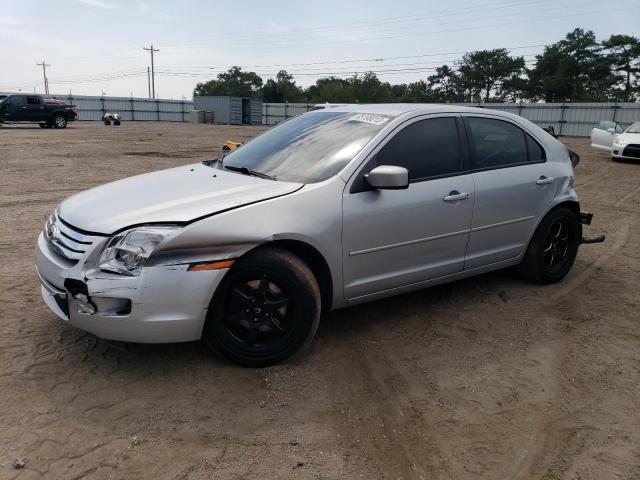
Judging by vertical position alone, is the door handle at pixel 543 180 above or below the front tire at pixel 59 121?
below

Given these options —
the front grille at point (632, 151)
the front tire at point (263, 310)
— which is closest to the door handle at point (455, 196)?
the front tire at point (263, 310)

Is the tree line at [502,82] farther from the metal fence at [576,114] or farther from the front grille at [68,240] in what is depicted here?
the front grille at [68,240]

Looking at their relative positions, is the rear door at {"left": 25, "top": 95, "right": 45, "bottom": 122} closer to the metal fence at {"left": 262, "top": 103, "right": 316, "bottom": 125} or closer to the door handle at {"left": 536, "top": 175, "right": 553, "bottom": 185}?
the metal fence at {"left": 262, "top": 103, "right": 316, "bottom": 125}

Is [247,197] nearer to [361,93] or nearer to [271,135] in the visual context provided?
[271,135]

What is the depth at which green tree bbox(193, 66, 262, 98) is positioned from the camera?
344ft

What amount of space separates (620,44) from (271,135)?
67663mm

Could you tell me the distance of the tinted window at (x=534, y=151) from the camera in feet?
15.0

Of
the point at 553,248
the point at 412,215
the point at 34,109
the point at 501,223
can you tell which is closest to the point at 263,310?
the point at 412,215

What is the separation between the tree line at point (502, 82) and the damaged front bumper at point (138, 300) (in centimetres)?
6674

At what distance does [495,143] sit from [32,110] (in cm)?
2847

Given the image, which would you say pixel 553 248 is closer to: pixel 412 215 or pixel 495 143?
pixel 495 143

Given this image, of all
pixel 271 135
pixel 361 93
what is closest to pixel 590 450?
pixel 271 135

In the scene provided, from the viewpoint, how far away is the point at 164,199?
3096 mm

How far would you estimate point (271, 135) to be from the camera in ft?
14.0
